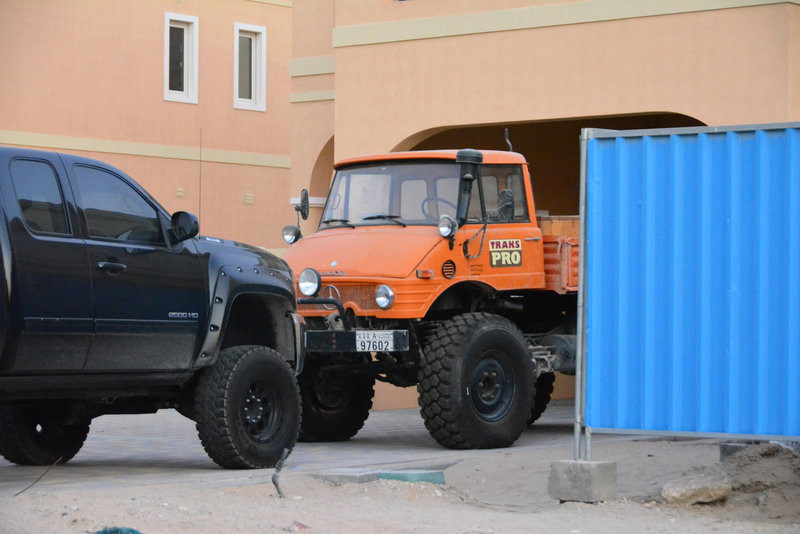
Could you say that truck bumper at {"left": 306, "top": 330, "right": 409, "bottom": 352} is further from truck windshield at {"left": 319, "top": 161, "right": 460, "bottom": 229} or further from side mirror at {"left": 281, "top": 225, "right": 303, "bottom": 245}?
side mirror at {"left": 281, "top": 225, "right": 303, "bottom": 245}

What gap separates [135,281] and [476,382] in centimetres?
398

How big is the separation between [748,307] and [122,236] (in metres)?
3.99

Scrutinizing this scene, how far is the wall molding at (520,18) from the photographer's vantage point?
1437 centimetres

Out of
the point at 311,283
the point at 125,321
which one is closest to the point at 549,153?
the point at 311,283

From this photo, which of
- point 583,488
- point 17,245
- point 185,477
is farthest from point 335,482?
point 17,245

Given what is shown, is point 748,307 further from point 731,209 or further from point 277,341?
point 277,341

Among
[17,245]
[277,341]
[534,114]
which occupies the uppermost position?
[534,114]

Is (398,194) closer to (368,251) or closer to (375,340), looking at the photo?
(368,251)

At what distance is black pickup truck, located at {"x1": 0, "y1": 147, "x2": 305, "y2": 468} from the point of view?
8.40 metres

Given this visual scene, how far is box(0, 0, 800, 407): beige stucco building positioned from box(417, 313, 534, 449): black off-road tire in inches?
138

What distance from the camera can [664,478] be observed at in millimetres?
10250

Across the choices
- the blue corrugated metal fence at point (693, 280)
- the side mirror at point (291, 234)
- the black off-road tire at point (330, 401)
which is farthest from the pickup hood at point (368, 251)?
the blue corrugated metal fence at point (693, 280)

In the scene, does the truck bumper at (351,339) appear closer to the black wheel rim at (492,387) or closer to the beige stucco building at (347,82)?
the black wheel rim at (492,387)

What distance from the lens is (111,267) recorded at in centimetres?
889
